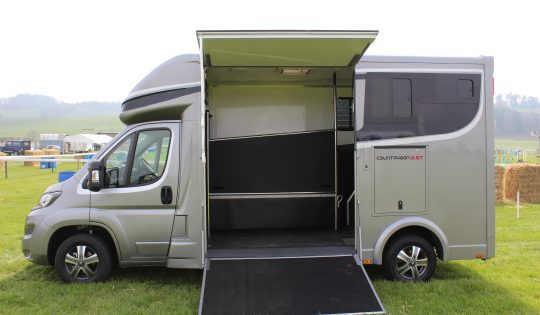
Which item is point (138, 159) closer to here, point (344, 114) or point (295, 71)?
point (295, 71)

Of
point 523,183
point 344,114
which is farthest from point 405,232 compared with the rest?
point 523,183

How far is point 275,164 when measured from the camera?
749 cm

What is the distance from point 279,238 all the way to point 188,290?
1.55m

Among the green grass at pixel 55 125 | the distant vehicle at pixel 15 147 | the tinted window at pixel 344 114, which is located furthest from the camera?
the green grass at pixel 55 125

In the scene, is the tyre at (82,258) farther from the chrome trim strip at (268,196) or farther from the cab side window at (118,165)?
the chrome trim strip at (268,196)

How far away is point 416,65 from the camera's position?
5.71 meters

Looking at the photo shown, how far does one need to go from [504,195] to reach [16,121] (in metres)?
197

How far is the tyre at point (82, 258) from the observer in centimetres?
572

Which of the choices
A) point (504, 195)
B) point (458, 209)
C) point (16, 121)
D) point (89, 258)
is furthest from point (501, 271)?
point (16, 121)

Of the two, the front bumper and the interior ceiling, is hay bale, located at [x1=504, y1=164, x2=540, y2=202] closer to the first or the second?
the interior ceiling

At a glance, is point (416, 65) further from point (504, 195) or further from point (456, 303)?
point (504, 195)

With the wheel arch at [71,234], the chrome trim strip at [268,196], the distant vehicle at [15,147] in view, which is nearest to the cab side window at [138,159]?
the wheel arch at [71,234]

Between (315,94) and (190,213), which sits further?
(315,94)

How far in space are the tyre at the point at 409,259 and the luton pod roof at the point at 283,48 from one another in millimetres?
2337
